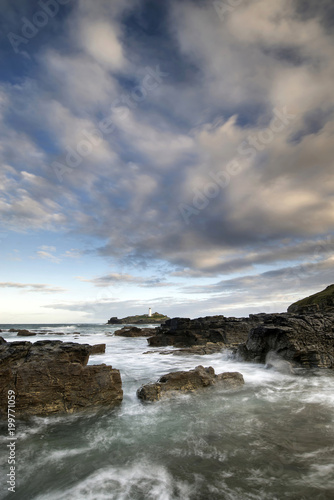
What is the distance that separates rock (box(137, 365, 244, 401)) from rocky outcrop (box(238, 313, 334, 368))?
492 centimetres

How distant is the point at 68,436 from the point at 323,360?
13986 millimetres

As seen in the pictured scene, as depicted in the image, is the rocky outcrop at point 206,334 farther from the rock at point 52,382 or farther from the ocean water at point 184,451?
the rock at point 52,382

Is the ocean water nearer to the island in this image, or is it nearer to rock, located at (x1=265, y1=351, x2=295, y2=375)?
rock, located at (x1=265, y1=351, x2=295, y2=375)

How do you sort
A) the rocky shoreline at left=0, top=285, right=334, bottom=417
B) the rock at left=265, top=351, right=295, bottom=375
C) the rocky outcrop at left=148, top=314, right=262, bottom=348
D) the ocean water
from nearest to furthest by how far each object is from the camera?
the ocean water < the rocky shoreline at left=0, top=285, right=334, bottom=417 < the rock at left=265, top=351, right=295, bottom=375 < the rocky outcrop at left=148, top=314, right=262, bottom=348

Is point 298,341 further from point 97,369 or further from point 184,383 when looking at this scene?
point 97,369

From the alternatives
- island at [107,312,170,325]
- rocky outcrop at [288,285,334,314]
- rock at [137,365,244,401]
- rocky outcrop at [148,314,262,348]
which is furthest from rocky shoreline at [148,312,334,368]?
island at [107,312,170,325]

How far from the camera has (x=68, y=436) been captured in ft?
22.0

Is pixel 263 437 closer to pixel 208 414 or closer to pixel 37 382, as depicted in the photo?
pixel 208 414

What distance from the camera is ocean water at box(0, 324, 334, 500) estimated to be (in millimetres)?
4555

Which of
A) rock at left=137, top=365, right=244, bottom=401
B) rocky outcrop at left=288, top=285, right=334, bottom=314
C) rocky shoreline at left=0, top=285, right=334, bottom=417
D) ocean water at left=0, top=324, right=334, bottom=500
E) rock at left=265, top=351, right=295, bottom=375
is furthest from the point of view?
rocky outcrop at left=288, top=285, right=334, bottom=314

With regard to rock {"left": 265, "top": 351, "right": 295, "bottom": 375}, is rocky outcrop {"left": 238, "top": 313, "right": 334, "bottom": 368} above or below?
above

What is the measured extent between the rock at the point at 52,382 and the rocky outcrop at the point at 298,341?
34.4 ft

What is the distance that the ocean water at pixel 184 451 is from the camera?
4.55 m

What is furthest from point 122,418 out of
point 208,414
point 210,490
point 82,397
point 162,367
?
point 162,367
